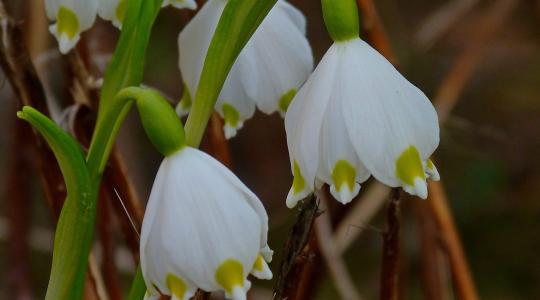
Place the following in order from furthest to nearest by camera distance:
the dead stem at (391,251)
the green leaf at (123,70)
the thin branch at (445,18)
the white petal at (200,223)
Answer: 1. the thin branch at (445,18)
2. the dead stem at (391,251)
3. the green leaf at (123,70)
4. the white petal at (200,223)

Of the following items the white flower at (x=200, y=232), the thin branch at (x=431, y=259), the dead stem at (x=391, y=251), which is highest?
the white flower at (x=200, y=232)

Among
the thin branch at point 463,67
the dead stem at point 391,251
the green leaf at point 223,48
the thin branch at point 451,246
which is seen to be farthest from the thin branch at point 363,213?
the green leaf at point 223,48

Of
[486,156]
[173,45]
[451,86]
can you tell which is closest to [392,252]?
[451,86]

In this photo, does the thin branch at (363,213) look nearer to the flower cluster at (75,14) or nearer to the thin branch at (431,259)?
the thin branch at (431,259)

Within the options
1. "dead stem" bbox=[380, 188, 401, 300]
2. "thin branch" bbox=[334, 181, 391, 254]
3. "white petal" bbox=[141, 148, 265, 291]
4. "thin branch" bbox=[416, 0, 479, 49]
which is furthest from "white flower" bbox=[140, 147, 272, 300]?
"thin branch" bbox=[416, 0, 479, 49]

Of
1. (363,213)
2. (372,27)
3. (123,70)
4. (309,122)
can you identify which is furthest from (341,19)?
(363,213)

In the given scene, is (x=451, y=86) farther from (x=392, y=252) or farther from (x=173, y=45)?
(x=173, y=45)
